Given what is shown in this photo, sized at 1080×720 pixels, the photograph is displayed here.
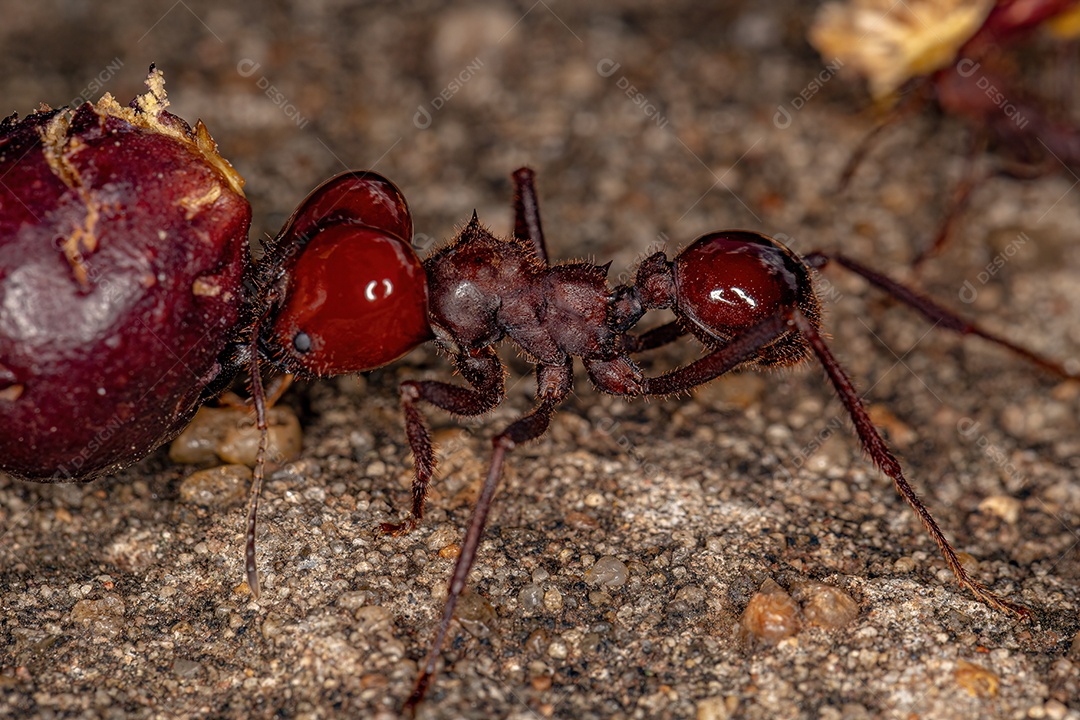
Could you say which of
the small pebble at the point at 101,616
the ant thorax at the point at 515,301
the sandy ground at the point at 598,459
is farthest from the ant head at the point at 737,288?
the small pebble at the point at 101,616

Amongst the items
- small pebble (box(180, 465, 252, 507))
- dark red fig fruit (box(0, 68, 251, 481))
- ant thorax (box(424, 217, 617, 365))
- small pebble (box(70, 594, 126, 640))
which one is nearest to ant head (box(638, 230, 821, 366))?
ant thorax (box(424, 217, 617, 365))

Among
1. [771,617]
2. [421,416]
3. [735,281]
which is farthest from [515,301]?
[771,617]

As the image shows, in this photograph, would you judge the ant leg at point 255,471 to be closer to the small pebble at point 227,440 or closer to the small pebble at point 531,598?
the small pebble at point 227,440

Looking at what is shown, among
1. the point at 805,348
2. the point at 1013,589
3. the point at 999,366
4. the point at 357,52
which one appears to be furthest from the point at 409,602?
the point at 357,52

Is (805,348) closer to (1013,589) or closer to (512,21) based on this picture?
(1013,589)

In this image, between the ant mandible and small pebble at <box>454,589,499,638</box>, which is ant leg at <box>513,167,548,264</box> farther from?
small pebble at <box>454,589,499,638</box>

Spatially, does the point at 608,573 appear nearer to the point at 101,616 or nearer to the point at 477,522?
the point at 477,522

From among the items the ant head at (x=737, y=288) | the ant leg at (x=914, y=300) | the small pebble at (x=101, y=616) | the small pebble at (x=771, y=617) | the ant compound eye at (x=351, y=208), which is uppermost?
the ant leg at (x=914, y=300)
